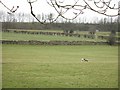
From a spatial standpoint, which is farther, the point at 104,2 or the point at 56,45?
the point at 56,45

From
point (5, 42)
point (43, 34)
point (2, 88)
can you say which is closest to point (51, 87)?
point (2, 88)

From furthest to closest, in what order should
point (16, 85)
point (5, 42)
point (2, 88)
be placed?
point (5, 42) < point (16, 85) < point (2, 88)

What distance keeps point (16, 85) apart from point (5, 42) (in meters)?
30.8

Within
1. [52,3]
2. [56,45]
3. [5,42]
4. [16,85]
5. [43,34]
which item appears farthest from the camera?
[43,34]

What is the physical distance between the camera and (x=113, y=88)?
12.3m

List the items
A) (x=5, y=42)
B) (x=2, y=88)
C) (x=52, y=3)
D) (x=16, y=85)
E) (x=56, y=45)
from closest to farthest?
(x=52, y=3), (x=2, y=88), (x=16, y=85), (x=5, y=42), (x=56, y=45)

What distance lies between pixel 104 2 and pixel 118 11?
155 millimetres

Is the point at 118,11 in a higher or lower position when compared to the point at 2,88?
higher

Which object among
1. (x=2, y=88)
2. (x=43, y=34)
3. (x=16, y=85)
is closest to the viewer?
(x=2, y=88)

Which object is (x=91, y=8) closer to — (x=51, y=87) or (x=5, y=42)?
(x=51, y=87)

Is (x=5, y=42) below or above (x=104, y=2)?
below

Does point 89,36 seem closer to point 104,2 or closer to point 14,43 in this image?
point 14,43

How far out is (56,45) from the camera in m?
45.8

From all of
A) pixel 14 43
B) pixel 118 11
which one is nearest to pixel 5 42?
pixel 14 43
